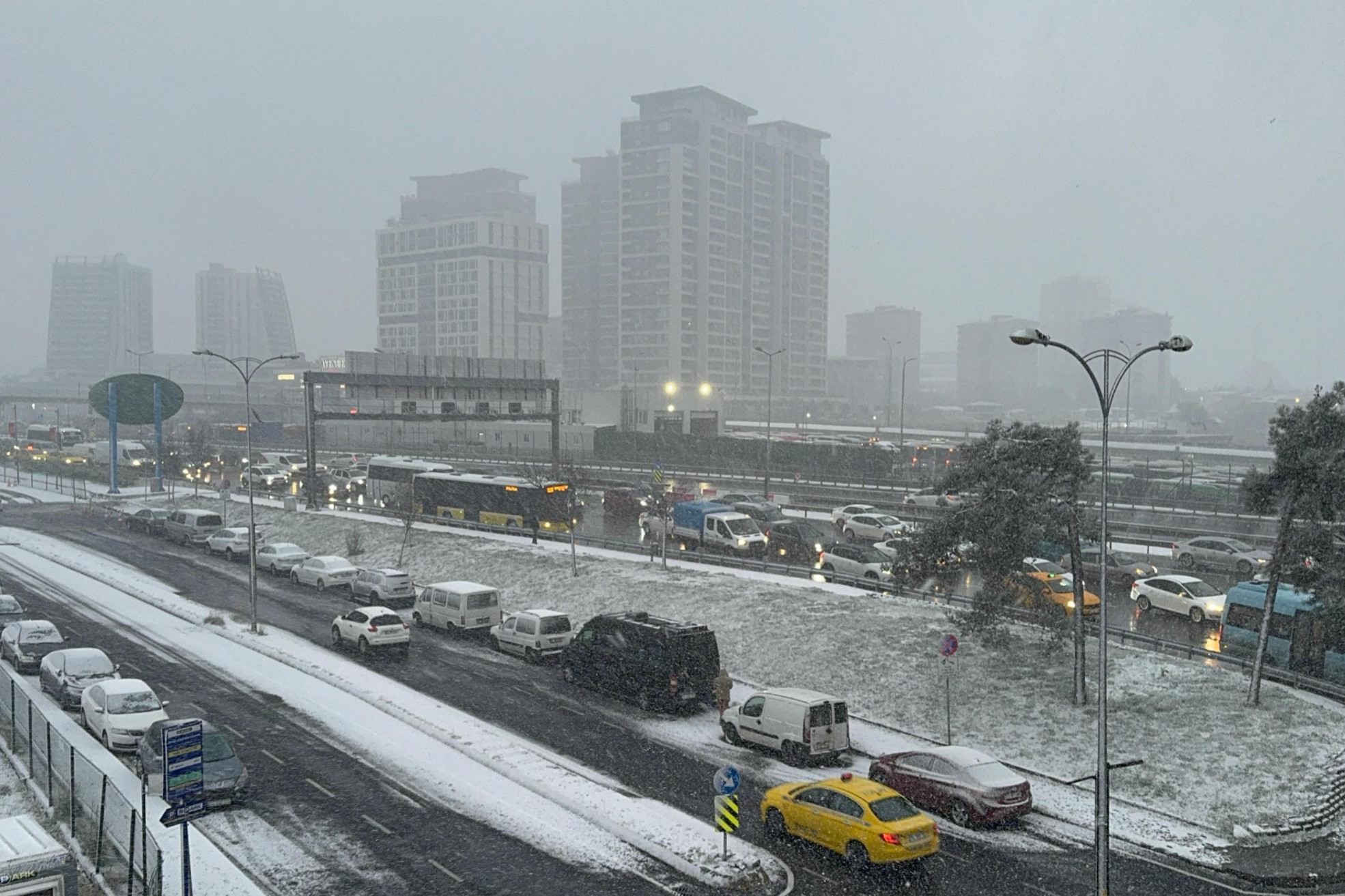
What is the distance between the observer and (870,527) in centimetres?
4525

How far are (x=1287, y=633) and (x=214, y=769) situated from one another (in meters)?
24.9

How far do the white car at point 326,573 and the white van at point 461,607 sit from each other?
731 cm

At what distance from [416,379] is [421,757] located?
136ft

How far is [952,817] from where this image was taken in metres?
17.6

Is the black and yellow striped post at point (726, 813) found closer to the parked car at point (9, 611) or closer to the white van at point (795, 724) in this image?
the white van at point (795, 724)

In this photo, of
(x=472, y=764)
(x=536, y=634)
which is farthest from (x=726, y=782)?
(x=536, y=634)

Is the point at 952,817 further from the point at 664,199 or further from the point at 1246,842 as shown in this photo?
the point at 664,199

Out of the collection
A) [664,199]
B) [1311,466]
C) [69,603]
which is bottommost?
[69,603]

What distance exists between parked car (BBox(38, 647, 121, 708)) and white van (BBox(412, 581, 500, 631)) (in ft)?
33.2

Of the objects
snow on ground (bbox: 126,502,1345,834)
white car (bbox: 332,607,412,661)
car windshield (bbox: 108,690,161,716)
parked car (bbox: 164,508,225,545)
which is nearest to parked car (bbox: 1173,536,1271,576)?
snow on ground (bbox: 126,502,1345,834)

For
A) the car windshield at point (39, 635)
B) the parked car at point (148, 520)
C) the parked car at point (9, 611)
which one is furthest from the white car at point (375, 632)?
the parked car at point (148, 520)

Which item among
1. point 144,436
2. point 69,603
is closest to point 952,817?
point 69,603

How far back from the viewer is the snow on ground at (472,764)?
627 inches

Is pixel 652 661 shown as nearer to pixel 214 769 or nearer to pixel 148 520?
pixel 214 769
